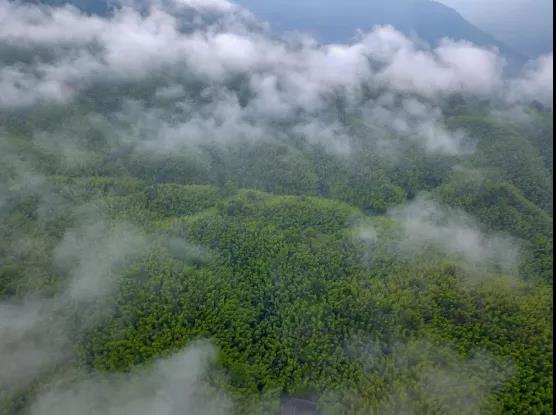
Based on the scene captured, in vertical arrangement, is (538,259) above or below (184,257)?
above

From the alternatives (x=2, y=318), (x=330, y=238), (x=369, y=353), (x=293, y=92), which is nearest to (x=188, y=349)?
(x=369, y=353)

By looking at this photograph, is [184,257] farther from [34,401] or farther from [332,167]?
[332,167]

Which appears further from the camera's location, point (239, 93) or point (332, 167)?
point (239, 93)
